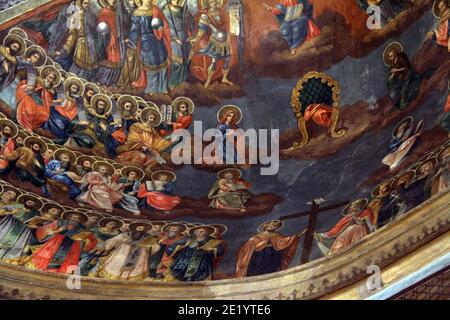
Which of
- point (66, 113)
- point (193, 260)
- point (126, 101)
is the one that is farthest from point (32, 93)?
point (193, 260)

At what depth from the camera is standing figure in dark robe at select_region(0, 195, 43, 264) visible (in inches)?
647

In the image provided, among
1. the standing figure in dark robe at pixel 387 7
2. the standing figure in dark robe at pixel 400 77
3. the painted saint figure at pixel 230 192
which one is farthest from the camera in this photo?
the painted saint figure at pixel 230 192

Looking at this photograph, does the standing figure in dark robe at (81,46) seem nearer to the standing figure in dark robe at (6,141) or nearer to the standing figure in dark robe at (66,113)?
the standing figure in dark robe at (66,113)

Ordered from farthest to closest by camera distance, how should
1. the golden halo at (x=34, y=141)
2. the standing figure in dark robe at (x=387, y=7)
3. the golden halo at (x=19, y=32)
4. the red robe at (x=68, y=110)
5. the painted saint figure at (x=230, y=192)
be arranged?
the painted saint figure at (x=230, y=192), the standing figure in dark robe at (x=387, y=7), the red robe at (x=68, y=110), the golden halo at (x=34, y=141), the golden halo at (x=19, y=32)

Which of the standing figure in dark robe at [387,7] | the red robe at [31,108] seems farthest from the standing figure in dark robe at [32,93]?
the standing figure in dark robe at [387,7]

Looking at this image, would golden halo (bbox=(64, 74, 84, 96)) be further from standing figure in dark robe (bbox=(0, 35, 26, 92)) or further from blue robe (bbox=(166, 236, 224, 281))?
blue robe (bbox=(166, 236, 224, 281))

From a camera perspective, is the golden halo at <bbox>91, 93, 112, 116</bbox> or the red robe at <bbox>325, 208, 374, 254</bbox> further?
the golden halo at <bbox>91, 93, 112, 116</bbox>

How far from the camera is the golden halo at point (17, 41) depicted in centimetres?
1638

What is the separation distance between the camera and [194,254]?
56.4 ft

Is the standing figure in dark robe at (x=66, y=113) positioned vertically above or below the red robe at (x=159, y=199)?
above

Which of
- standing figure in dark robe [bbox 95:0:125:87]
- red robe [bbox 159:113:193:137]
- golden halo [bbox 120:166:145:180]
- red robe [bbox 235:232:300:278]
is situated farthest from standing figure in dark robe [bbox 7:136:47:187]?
red robe [bbox 235:232:300:278]

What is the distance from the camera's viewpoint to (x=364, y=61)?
56.5 feet

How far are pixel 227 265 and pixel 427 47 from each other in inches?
166

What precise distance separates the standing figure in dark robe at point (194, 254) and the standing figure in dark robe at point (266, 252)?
465 millimetres
